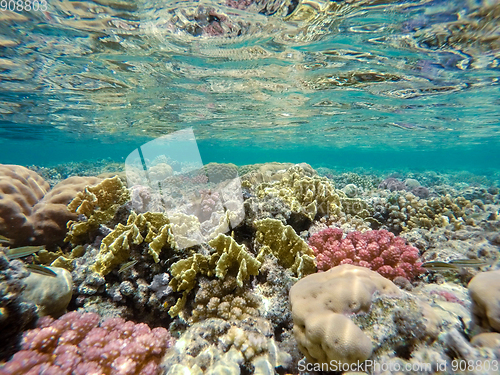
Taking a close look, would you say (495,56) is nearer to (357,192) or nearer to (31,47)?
(357,192)

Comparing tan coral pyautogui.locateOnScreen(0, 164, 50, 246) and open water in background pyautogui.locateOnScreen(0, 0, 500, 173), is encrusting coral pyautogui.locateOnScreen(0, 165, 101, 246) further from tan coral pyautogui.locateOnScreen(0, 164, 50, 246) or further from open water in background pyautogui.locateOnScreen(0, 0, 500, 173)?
open water in background pyautogui.locateOnScreen(0, 0, 500, 173)

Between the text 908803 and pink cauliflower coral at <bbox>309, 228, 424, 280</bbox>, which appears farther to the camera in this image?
the text 908803

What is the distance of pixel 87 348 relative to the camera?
261 cm

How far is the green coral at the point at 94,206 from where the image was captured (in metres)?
4.70

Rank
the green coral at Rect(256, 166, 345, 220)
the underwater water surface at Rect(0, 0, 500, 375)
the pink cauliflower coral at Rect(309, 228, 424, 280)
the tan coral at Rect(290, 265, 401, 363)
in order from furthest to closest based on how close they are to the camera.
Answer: the green coral at Rect(256, 166, 345, 220) < the pink cauliflower coral at Rect(309, 228, 424, 280) < the underwater water surface at Rect(0, 0, 500, 375) < the tan coral at Rect(290, 265, 401, 363)

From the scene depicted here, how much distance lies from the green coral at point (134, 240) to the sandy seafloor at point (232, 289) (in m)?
0.02

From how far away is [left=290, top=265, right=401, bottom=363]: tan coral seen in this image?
2.21 m

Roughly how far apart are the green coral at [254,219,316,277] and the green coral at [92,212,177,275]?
162cm

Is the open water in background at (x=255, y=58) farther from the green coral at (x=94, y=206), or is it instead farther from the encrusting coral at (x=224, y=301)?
the encrusting coral at (x=224, y=301)

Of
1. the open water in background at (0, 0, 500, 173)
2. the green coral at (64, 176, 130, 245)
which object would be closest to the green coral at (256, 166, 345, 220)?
the green coral at (64, 176, 130, 245)

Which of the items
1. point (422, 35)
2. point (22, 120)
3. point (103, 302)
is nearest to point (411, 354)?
point (103, 302)

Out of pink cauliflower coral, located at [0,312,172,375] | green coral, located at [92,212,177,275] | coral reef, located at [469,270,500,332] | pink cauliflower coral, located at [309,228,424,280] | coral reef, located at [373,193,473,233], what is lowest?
coral reef, located at [373,193,473,233]

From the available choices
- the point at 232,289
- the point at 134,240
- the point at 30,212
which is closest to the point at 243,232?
the point at 232,289

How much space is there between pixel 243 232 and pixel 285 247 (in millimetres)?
1077
